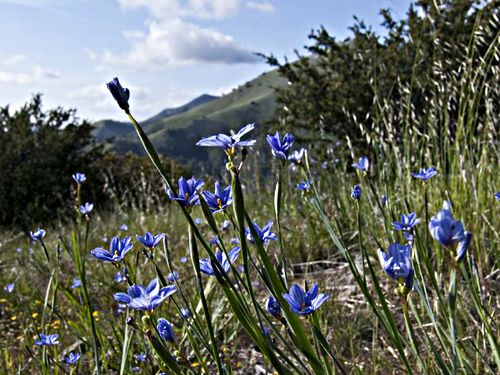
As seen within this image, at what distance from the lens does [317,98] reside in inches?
273

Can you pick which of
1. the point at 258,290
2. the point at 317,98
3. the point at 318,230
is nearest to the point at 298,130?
the point at 317,98

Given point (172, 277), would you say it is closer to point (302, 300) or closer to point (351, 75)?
point (302, 300)

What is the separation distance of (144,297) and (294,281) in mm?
2004

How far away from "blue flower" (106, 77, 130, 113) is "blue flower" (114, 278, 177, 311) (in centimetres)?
29

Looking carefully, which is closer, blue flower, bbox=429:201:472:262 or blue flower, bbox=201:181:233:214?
blue flower, bbox=429:201:472:262

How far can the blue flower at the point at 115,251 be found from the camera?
1007 millimetres

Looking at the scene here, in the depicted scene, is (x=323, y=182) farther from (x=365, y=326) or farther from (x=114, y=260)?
(x=114, y=260)

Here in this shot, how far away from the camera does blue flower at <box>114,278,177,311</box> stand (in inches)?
32.6

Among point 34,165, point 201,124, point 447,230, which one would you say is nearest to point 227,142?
point 447,230

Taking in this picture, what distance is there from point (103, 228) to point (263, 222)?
210 centimetres

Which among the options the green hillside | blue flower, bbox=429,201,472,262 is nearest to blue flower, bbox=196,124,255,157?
blue flower, bbox=429,201,472,262

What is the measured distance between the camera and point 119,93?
0.82 metres

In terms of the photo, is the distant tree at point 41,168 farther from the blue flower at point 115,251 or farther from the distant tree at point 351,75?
the blue flower at point 115,251

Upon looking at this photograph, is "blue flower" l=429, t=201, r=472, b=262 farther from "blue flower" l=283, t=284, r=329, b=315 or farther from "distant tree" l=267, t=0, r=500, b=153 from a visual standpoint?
"distant tree" l=267, t=0, r=500, b=153
